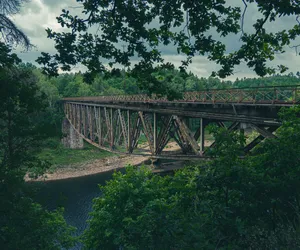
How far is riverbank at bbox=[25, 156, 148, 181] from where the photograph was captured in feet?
168

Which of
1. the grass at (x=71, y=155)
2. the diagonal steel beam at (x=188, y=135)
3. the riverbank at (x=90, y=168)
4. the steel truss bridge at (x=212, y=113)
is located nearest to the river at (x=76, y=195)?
the riverbank at (x=90, y=168)

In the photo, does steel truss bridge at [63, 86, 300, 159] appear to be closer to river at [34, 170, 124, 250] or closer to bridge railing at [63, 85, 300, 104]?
bridge railing at [63, 85, 300, 104]

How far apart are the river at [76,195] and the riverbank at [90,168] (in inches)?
79.4

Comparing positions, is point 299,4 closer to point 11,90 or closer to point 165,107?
point 11,90

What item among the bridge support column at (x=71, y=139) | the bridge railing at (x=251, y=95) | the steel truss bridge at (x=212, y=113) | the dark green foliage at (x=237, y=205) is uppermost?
the bridge railing at (x=251, y=95)

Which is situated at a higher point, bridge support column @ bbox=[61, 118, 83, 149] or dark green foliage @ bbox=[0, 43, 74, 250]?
dark green foliage @ bbox=[0, 43, 74, 250]

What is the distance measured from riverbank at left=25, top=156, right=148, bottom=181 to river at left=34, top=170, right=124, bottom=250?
2.02 meters

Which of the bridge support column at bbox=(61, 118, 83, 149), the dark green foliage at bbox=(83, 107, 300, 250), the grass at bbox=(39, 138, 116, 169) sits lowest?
the grass at bbox=(39, 138, 116, 169)

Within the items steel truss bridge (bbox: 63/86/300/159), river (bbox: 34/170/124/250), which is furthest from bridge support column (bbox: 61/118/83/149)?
steel truss bridge (bbox: 63/86/300/159)

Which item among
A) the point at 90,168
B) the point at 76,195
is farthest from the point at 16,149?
the point at 90,168

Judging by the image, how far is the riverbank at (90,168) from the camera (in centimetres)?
5106

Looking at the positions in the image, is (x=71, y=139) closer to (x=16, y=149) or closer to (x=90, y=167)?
(x=90, y=167)

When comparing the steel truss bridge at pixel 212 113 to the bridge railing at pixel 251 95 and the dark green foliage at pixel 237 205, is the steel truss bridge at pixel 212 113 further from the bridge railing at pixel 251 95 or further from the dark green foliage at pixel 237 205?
the dark green foliage at pixel 237 205

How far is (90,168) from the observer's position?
182 feet
